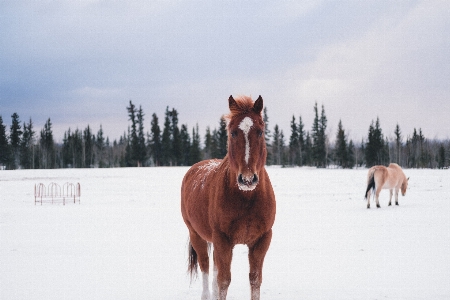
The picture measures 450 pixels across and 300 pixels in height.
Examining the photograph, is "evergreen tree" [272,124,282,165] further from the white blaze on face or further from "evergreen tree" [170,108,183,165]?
the white blaze on face

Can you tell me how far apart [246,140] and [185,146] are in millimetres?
61826

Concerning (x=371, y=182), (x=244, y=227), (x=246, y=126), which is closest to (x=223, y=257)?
(x=244, y=227)

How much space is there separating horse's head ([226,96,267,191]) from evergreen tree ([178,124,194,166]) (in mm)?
60136

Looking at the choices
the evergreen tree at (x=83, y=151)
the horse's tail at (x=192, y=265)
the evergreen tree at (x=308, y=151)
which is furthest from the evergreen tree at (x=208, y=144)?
the horse's tail at (x=192, y=265)

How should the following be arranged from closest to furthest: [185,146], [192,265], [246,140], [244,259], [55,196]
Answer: [246,140] → [192,265] → [244,259] → [55,196] → [185,146]

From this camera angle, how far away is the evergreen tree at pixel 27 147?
66500mm

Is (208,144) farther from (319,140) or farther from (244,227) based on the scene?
(244,227)

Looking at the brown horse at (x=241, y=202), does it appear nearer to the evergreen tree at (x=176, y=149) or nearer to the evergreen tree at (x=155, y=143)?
the evergreen tree at (x=176, y=149)

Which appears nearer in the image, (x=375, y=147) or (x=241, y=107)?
(x=241, y=107)

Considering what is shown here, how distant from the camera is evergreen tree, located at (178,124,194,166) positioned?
62753 mm

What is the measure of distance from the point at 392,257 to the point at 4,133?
251 ft

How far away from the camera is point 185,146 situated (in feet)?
210

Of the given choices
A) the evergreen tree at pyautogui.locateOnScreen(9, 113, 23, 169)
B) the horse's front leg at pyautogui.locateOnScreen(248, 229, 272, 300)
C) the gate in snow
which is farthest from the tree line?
the horse's front leg at pyautogui.locateOnScreen(248, 229, 272, 300)

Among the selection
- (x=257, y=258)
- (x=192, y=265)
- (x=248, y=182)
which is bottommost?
(x=192, y=265)
